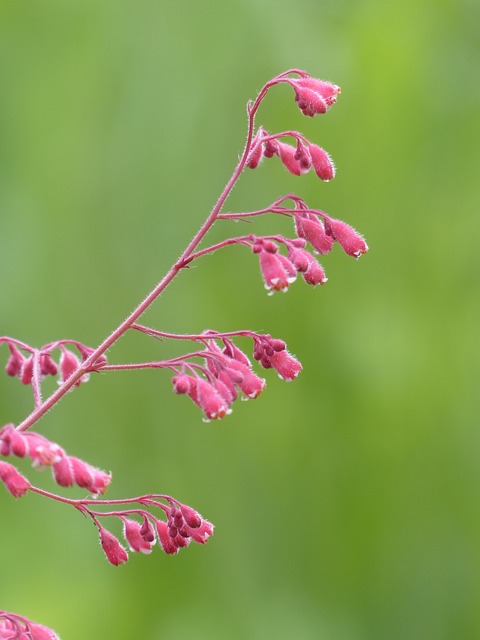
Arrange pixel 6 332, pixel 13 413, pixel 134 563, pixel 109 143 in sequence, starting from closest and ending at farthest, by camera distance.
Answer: pixel 134 563
pixel 13 413
pixel 6 332
pixel 109 143

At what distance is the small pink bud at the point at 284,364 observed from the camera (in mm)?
2559

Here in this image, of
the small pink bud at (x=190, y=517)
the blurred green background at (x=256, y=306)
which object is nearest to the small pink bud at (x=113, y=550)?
the small pink bud at (x=190, y=517)

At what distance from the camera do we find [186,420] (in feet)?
21.0

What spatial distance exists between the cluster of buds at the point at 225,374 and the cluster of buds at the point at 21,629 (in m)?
0.54

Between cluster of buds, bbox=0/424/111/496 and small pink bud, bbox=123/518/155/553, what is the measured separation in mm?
431

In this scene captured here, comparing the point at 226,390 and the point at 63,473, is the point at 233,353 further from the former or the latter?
the point at 63,473

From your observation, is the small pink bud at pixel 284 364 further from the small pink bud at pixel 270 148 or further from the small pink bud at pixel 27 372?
the small pink bud at pixel 27 372

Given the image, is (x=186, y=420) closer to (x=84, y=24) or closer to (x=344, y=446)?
(x=344, y=446)

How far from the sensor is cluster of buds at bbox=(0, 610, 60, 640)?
7.49ft

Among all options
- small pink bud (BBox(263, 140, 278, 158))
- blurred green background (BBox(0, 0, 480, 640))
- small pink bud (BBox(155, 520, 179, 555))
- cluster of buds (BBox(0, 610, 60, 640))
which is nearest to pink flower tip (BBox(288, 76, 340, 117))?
small pink bud (BBox(263, 140, 278, 158))

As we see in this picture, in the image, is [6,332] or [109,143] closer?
[6,332]

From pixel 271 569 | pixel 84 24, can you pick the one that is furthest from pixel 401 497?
pixel 84 24

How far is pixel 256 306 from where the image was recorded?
6.10m

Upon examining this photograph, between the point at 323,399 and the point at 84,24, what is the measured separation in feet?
10.2
